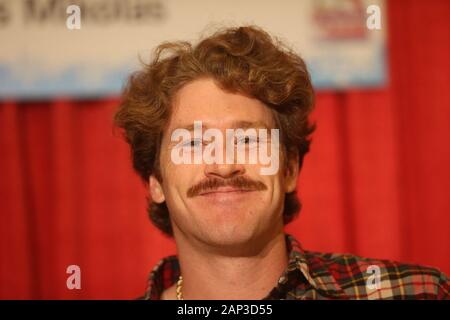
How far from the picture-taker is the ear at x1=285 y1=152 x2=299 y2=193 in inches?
51.1

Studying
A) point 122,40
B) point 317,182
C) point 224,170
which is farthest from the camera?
point 317,182

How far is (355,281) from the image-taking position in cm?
118

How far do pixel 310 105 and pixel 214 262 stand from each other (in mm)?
416

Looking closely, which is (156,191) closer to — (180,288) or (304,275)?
(180,288)

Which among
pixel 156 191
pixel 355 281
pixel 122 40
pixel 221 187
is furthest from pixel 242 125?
pixel 122 40

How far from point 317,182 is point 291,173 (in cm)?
55

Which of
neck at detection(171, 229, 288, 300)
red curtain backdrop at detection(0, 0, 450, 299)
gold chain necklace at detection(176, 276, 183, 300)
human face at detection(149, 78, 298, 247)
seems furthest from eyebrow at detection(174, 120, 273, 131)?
red curtain backdrop at detection(0, 0, 450, 299)

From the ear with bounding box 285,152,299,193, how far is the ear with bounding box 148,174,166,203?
278 mm

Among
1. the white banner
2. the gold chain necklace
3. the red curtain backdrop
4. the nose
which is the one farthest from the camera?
the red curtain backdrop

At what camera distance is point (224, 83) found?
120cm

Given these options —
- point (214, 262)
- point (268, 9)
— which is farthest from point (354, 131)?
point (214, 262)

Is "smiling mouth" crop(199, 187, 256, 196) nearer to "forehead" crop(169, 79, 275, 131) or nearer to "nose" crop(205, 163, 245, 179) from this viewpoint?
"nose" crop(205, 163, 245, 179)

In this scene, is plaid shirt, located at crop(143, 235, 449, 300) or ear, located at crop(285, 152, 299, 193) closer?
plaid shirt, located at crop(143, 235, 449, 300)
